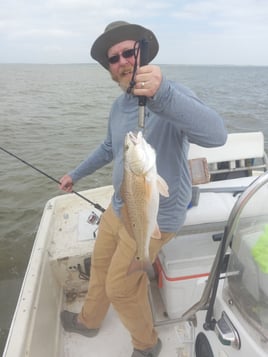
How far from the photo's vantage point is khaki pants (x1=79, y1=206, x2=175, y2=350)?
2.38m

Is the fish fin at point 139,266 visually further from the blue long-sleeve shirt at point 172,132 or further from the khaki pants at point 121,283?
the blue long-sleeve shirt at point 172,132

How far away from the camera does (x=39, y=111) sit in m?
17.3

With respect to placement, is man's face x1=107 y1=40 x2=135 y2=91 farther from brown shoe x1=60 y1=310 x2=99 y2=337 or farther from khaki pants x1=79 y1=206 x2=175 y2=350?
brown shoe x1=60 y1=310 x2=99 y2=337

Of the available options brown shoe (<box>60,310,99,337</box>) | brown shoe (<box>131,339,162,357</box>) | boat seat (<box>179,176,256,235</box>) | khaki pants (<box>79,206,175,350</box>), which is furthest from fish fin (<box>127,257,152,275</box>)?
brown shoe (<box>60,310,99,337</box>)

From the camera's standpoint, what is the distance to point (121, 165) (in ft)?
7.91

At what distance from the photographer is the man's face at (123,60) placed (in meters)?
2.23

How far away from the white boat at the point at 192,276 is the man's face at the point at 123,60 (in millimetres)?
1051

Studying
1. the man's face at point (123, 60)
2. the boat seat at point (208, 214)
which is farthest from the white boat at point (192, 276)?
the man's face at point (123, 60)

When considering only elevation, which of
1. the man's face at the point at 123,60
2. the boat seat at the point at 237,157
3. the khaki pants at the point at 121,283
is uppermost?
the man's face at the point at 123,60

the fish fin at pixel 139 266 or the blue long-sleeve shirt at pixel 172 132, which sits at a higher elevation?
the blue long-sleeve shirt at pixel 172 132

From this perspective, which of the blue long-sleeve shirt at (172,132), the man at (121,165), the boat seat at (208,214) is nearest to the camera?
the blue long-sleeve shirt at (172,132)

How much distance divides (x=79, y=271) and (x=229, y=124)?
1379 centimetres

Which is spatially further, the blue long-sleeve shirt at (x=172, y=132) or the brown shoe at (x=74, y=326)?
the brown shoe at (x=74, y=326)

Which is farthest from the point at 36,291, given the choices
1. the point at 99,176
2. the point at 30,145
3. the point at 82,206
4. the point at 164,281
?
the point at 30,145
